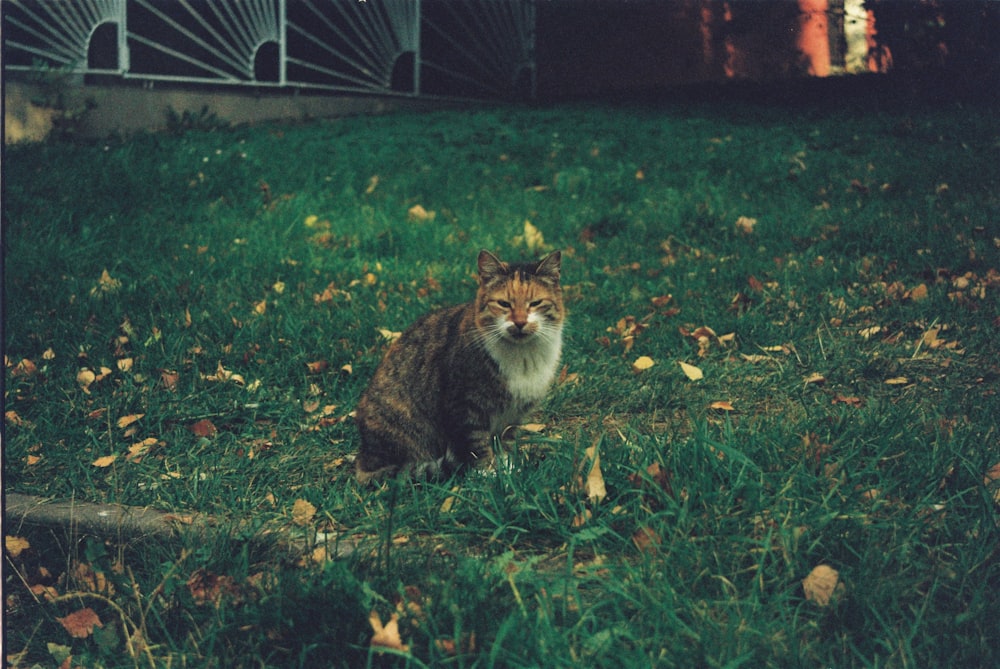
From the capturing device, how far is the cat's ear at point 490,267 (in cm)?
347

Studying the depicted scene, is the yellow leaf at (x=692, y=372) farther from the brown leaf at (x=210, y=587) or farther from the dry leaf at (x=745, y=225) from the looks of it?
the dry leaf at (x=745, y=225)

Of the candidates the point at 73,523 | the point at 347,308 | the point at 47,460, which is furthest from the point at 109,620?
the point at 347,308

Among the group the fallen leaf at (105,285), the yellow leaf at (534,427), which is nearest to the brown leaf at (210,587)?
the yellow leaf at (534,427)

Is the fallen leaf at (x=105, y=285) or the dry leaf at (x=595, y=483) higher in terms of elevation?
the fallen leaf at (x=105, y=285)

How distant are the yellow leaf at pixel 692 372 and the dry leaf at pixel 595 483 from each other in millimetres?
1539

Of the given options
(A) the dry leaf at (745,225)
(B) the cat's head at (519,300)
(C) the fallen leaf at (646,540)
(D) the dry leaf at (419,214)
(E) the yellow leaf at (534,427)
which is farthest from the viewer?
(D) the dry leaf at (419,214)

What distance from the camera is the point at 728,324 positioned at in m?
4.86

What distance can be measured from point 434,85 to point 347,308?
7996 mm

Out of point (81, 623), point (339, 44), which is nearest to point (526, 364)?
point (81, 623)

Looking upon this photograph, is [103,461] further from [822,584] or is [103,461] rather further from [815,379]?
[815,379]

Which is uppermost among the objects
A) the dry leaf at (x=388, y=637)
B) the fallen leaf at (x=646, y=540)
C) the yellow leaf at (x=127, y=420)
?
the fallen leaf at (x=646, y=540)

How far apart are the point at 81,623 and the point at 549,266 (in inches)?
80.9

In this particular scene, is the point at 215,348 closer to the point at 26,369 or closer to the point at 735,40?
the point at 26,369

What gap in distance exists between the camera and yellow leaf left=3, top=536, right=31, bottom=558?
3.04 metres
